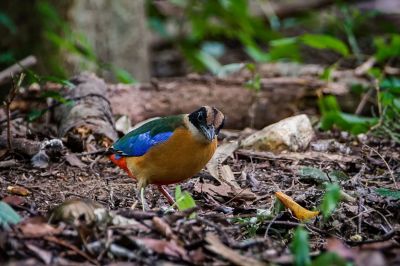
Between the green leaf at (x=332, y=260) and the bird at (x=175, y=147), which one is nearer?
the green leaf at (x=332, y=260)

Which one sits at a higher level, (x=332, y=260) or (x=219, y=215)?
(x=332, y=260)

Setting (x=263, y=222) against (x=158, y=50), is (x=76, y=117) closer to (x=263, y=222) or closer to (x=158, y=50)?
(x=263, y=222)

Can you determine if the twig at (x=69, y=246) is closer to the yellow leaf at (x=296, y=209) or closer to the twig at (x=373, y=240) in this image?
the twig at (x=373, y=240)

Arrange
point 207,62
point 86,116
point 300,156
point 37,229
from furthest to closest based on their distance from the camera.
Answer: point 207,62 < point 86,116 < point 300,156 < point 37,229

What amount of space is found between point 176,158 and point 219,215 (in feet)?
1.90

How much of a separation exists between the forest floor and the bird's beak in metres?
0.45

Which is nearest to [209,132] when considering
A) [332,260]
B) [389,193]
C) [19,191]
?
[389,193]

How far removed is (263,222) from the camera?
413cm

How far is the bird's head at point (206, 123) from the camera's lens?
15.1 feet

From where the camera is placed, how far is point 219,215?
4.19 metres

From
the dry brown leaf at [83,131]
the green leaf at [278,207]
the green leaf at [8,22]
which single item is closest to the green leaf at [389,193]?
the green leaf at [278,207]

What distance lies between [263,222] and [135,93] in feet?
11.7

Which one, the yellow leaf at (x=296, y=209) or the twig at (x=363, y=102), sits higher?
the yellow leaf at (x=296, y=209)

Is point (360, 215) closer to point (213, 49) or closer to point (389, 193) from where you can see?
point (389, 193)
